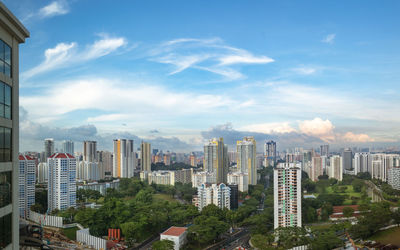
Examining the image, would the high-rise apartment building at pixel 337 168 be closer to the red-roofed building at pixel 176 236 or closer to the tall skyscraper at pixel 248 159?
the tall skyscraper at pixel 248 159

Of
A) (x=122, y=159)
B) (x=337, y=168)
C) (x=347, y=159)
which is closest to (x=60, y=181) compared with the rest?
(x=122, y=159)

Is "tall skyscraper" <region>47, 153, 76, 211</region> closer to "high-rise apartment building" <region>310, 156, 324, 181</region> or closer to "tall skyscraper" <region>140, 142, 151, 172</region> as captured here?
"tall skyscraper" <region>140, 142, 151, 172</region>

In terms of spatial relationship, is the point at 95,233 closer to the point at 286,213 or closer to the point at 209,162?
the point at 286,213

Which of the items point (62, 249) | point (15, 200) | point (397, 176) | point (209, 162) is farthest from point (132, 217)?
point (397, 176)

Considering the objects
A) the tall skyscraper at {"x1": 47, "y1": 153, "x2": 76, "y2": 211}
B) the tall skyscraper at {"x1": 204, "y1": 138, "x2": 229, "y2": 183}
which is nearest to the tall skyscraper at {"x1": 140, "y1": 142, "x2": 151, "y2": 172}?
the tall skyscraper at {"x1": 204, "y1": 138, "x2": 229, "y2": 183}

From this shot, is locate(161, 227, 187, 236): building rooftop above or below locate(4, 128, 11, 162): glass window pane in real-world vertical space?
below

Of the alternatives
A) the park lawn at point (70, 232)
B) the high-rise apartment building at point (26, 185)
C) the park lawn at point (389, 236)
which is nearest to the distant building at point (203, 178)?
the high-rise apartment building at point (26, 185)
